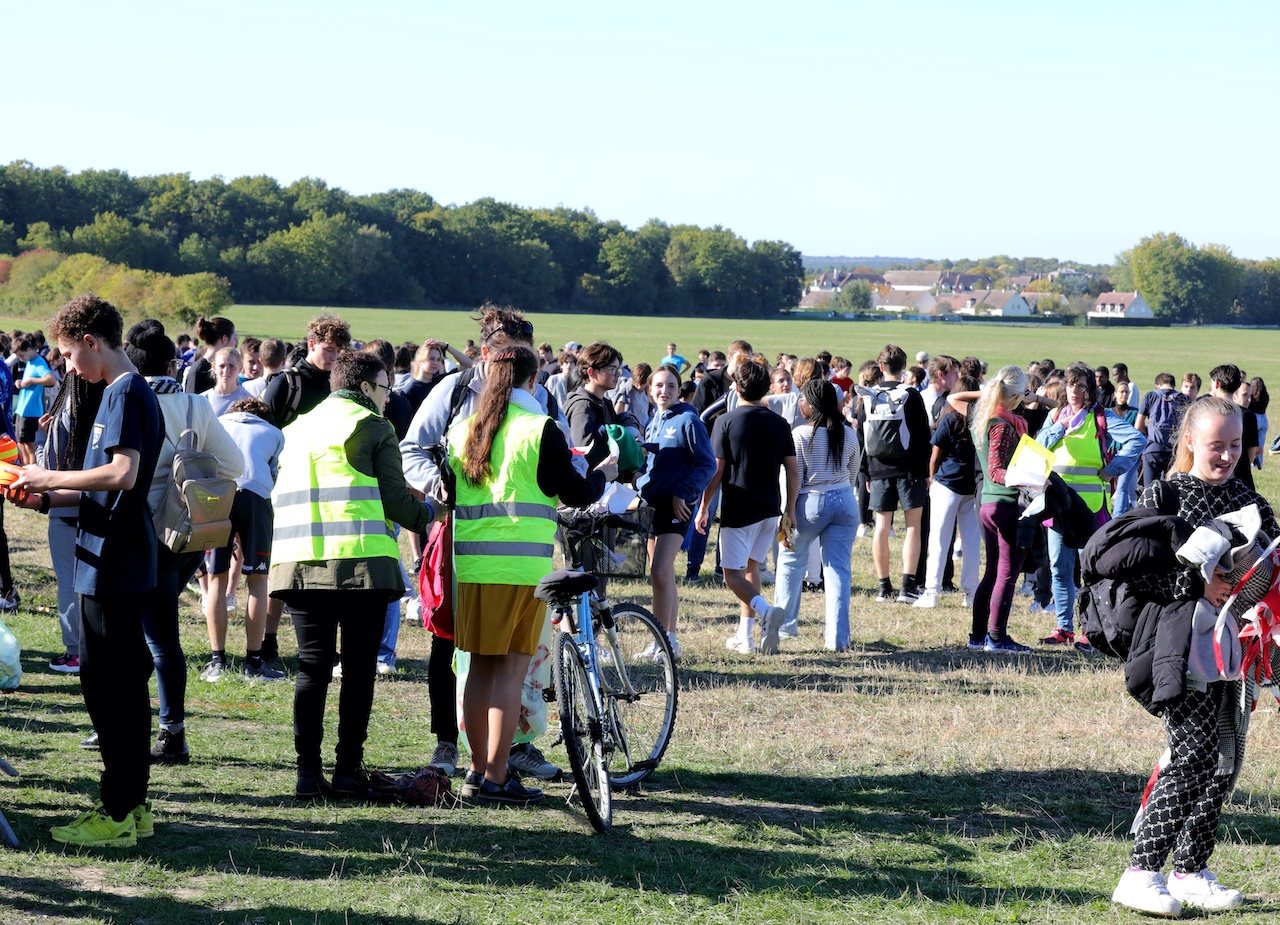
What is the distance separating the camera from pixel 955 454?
405 inches

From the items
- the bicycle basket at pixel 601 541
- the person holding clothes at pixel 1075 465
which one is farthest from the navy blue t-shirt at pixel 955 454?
the bicycle basket at pixel 601 541

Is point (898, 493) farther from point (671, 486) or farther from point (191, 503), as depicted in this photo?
point (191, 503)

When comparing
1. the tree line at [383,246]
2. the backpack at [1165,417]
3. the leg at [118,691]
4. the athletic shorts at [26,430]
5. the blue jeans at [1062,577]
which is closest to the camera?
the leg at [118,691]

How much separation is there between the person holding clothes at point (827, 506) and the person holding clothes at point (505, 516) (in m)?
3.97

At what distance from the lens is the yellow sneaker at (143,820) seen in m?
4.82

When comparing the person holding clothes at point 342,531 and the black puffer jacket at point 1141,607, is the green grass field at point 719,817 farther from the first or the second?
the black puffer jacket at point 1141,607

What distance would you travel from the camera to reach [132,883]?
4.43 m

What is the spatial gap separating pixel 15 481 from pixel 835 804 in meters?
3.51

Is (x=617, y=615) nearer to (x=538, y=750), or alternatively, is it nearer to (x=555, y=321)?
(x=538, y=750)

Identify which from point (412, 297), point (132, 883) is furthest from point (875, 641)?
point (412, 297)

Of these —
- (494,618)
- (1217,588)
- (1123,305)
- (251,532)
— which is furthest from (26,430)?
(1123,305)

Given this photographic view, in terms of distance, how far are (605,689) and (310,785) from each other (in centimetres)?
128

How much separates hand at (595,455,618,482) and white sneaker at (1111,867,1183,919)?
7.96 feet

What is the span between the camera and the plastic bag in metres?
7.02
